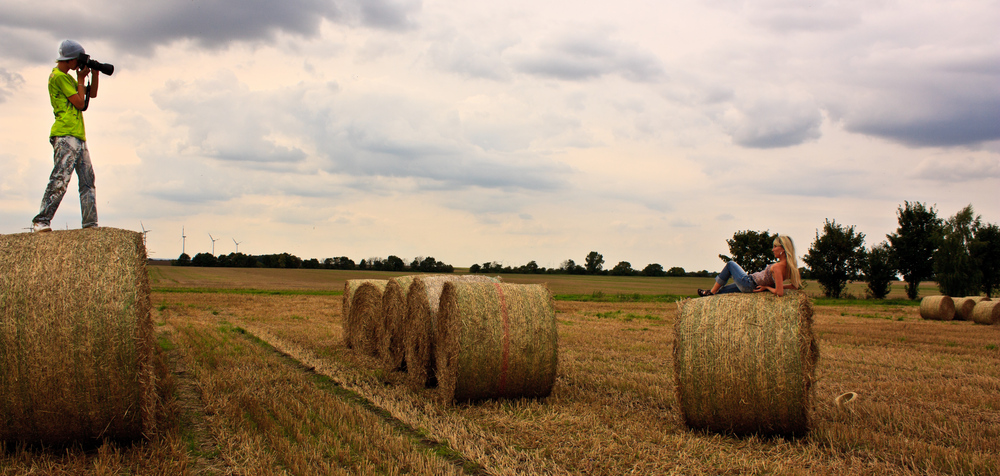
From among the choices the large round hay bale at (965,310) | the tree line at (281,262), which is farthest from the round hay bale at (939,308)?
the tree line at (281,262)

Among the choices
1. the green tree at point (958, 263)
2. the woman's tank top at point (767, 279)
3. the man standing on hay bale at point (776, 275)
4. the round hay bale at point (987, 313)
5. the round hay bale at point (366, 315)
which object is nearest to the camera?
the man standing on hay bale at point (776, 275)

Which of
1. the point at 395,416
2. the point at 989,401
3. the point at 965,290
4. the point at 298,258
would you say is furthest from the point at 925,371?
the point at 298,258

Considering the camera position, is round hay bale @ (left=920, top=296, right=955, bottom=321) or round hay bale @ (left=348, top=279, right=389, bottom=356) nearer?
round hay bale @ (left=348, top=279, right=389, bottom=356)

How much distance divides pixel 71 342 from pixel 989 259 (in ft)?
191

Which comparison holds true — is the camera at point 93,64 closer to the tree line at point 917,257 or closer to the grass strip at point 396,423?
the grass strip at point 396,423

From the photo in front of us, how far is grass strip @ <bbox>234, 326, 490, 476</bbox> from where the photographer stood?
5.28 meters

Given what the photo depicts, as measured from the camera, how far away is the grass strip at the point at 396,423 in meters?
5.28

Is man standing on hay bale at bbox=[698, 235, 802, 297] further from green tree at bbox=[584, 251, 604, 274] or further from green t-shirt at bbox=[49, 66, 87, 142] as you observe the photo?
green tree at bbox=[584, 251, 604, 274]

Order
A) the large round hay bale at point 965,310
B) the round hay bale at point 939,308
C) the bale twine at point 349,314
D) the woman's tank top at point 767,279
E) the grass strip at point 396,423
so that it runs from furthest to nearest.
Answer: the large round hay bale at point 965,310 < the round hay bale at point 939,308 < the bale twine at point 349,314 < the woman's tank top at point 767,279 < the grass strip at point 396,423

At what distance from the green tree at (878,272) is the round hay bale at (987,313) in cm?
3025

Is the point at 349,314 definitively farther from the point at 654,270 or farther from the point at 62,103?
the point at 654,270

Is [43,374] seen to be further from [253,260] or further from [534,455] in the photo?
[253,260]

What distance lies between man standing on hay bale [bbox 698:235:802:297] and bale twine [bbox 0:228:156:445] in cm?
597

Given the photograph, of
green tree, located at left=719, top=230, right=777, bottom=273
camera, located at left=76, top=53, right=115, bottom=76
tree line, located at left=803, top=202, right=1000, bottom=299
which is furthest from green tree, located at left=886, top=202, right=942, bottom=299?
camera, located at left=76, top=53, right=115, bottom=76
